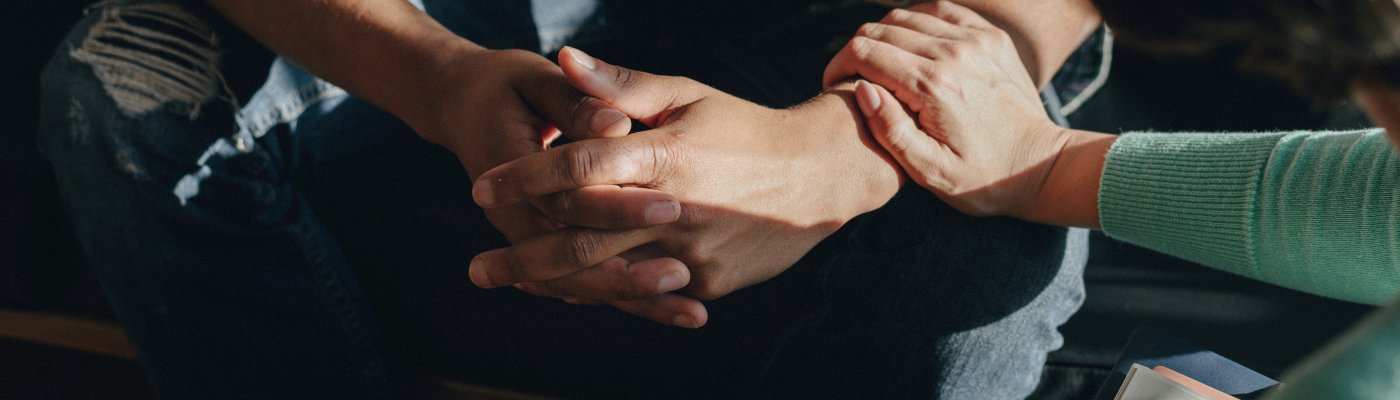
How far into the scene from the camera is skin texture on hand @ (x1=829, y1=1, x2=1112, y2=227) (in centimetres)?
78

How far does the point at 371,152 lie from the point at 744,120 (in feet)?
1.61

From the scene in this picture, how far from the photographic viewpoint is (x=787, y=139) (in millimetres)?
764

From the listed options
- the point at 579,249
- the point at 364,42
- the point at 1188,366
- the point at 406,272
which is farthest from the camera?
the point at 406,272

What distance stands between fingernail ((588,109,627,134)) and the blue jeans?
0.24m

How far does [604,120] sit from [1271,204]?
0.50 m

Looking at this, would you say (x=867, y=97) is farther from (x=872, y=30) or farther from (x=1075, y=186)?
(x=1075, y=186)

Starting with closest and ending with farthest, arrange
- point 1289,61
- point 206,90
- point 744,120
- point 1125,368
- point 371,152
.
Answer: point 1289,61
point 1125,368
point 744,120
point 206,90
point 371,152

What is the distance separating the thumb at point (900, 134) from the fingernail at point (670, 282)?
0.22 metres

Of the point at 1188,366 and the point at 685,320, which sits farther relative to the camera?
the point at 685,320

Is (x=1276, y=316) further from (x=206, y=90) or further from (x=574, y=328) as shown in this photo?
(x=206, y=90)

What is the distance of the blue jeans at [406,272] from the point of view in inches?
31.6

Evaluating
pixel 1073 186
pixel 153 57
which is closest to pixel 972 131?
pixel 1073 186

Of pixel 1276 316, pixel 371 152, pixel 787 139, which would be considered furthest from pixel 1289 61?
pixel 371 152

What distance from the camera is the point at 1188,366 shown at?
0.61 m
